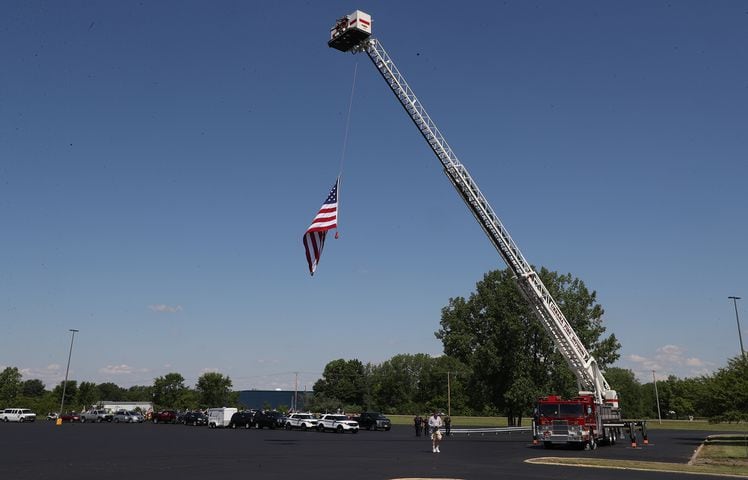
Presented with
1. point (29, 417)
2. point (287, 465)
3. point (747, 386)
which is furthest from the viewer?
point (29, 417)

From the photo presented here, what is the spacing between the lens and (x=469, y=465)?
869 inches

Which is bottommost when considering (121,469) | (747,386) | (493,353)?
(121,469)

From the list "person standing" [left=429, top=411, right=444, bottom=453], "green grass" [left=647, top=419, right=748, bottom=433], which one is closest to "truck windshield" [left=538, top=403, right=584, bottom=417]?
"person standing" [left=429, top=411, right=444, bottom=453]

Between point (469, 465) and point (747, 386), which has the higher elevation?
point (747, 386)

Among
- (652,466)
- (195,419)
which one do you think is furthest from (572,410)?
(195,419)

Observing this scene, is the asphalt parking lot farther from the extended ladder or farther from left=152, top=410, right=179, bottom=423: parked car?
left=152, top=410, right=179, bottom=423: parked car

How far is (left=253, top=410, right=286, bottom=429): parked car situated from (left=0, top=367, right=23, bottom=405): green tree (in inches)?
3401

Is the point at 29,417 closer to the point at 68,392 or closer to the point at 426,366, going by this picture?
the point at 68,392

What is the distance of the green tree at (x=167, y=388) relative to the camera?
472ft

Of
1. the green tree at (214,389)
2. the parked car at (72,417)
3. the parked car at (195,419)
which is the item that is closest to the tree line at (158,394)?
the green tree at (214,389)

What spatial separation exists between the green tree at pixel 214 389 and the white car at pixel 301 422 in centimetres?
7642

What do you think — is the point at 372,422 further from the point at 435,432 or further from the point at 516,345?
the point at 435,432

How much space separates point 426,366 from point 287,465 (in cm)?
14713

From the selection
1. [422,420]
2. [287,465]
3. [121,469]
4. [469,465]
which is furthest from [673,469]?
[422,420]
